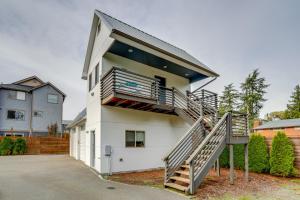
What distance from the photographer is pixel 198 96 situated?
12.0 meters

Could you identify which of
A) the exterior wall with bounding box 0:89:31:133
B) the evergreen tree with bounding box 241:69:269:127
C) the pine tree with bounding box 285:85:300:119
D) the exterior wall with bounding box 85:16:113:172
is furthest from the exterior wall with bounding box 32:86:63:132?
the pine tree with bounding box 285:85:300:119

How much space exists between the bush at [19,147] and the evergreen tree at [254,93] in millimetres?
37334

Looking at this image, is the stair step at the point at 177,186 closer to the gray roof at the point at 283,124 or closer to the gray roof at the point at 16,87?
the gray roof at the point at 283,124

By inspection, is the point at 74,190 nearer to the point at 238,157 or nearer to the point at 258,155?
the point at 238,157

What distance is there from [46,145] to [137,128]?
15345 millimetres

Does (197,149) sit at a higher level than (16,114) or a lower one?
lower

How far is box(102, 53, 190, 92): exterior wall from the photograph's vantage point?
1000 centimetres

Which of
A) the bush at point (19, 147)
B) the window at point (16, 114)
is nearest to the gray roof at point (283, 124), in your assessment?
the bush at point (19, 147)

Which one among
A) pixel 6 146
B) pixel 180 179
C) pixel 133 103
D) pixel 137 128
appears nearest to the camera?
pixel 180 179

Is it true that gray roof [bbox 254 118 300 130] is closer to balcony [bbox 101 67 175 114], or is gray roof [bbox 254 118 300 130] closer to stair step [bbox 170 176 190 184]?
balcony [bbox 101 67 175 114]

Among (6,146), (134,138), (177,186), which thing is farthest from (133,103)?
(6,146)

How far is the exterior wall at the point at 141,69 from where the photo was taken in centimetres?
1000

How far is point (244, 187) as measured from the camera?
7004mm

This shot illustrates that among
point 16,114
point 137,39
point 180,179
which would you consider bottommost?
point 180,179
